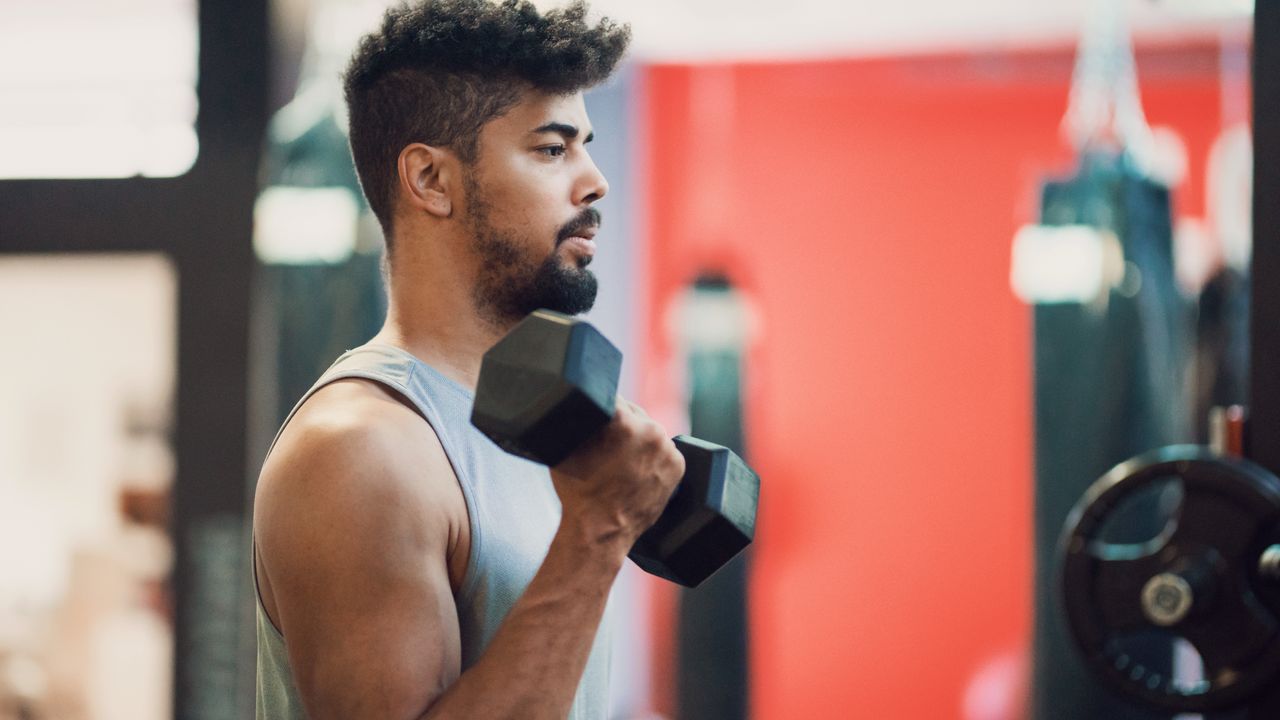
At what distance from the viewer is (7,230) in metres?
3.45

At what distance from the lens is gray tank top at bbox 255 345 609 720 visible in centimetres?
114

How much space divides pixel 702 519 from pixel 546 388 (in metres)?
0.25

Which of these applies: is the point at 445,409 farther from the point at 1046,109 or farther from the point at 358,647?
the point at 1046,109

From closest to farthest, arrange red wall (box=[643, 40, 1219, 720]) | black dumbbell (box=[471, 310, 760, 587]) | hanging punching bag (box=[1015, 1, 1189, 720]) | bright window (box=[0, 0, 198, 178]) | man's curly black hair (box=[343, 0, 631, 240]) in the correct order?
black dumbbell (box=[471, 310, 760, 587]), man's curly black hair (box=[343, 0, 631, 240]), hanging punching bag (box=[1015, 1, 1189, 720]), bright window (box=[0, 0, 198, 178]), red wall (box=[643, 40, 1219, 720])

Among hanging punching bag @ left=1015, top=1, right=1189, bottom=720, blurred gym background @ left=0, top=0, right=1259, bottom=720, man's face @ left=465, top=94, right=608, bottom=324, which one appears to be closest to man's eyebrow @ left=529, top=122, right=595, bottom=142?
man's face @ left=465, top=94, right=608, bottom=324

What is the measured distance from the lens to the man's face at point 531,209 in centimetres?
124

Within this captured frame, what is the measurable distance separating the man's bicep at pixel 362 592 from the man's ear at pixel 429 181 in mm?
299

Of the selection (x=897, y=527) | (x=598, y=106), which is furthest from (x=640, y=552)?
(x=897, y=527)

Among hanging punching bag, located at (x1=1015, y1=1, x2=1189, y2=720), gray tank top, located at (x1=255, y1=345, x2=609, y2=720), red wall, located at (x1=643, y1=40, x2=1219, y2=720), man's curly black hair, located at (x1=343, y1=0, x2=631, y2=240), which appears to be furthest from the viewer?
red wall, located at (x1=643, y1=40, x2=1219, y2=720)

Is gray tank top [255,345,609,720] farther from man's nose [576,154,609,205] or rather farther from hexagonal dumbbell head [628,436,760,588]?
man's nose [576,154,609,205]

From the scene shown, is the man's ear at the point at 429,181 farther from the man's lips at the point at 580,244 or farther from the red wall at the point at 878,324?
the red wall at the point at 878,324

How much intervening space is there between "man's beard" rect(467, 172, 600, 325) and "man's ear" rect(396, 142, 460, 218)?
0.08ft

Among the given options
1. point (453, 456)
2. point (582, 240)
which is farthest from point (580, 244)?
point (453, 456)

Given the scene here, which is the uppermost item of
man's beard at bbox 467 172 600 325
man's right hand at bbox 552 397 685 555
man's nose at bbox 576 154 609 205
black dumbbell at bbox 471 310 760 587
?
man's nose at bbox 576 154 609 205
